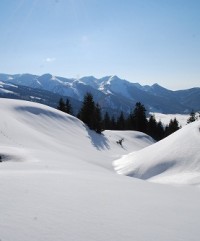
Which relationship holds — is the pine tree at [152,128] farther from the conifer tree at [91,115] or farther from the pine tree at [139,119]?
the conifer tree at [91,115]

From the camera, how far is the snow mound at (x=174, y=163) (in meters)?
18.5

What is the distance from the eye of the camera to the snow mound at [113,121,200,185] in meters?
18.5

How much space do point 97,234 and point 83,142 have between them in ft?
114

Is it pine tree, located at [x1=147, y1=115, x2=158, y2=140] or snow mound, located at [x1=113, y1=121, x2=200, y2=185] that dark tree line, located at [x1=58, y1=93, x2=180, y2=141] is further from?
snow mound, located at [x1=113, y1=121, x2=200, y2=185]

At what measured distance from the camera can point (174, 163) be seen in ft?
67.1

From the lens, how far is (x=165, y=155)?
71.9 ft

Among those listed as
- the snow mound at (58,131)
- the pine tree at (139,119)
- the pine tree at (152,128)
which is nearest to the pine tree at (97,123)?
the snow mound at (58,131)

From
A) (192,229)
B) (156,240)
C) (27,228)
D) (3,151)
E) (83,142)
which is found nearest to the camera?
(27,228)

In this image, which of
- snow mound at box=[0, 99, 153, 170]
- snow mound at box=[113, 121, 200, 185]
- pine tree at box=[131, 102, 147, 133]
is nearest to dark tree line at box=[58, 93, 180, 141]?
pine tree at box=[131, 102, 147, 133]

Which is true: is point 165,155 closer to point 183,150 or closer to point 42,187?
point 183,150

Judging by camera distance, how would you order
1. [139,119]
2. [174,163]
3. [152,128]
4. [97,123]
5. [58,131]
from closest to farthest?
[174,163] → [58,131] → [97,123] → [139,119] → [152,128]

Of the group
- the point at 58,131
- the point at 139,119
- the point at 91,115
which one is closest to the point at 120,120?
the point at 139,119

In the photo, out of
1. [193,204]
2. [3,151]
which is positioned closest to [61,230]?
[193,204]

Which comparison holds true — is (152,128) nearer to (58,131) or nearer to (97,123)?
(97,123)
